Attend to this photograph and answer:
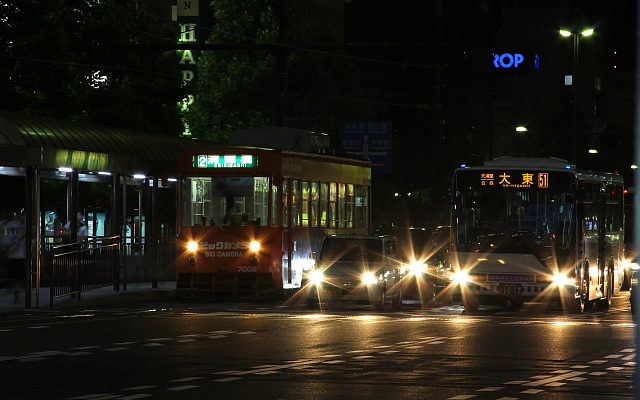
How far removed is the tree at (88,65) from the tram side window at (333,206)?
7.20 m

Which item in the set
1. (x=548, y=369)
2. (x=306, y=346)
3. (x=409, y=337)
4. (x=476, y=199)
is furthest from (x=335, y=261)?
(x=548, y=369)

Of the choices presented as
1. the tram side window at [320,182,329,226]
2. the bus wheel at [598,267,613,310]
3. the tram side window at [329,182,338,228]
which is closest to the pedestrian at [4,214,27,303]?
the tram side window at [320,182,329,226]

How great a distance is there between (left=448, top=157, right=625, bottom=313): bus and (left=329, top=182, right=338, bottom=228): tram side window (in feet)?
26.4

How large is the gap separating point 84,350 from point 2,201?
24799 millimetres

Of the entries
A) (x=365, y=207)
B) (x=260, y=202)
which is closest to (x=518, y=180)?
(x=260, y=202)

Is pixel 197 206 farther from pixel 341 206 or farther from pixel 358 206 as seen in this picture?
pixel 358 206

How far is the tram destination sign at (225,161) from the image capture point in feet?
110

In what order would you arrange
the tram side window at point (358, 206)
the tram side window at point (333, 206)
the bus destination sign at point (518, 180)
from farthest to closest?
the tram side window at point (358, 206), the tram side window at point (333, 206), the bus destination sign at point (518, 180)

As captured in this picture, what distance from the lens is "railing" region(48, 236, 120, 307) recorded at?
30.1 meters

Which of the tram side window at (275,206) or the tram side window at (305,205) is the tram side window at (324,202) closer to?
the tram side window at (305,205)

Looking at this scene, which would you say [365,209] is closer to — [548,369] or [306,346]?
[306,346]

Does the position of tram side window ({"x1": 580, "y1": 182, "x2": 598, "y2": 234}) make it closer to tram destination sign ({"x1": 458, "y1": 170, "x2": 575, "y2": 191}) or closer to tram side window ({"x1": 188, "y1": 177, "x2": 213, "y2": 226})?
tram destination sign ({"x1": 458, "y1": 170, "x2": 575, "y2": 191})

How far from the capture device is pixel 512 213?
95.3ft

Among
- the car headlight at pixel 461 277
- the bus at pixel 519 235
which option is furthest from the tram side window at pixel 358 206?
the car headlight at pixel 461 277
